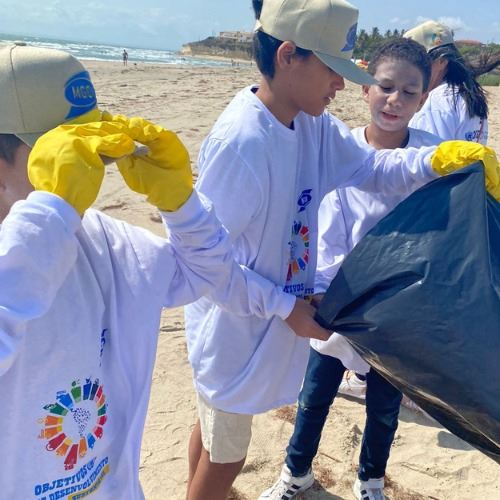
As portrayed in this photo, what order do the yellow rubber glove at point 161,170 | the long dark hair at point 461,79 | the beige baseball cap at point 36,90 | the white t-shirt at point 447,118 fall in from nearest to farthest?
the beige baseball cap at point 36,90, the yellow rubber glove at point 161,170, the long dark hair at point 461,79, the white t-shirt at point 447,118

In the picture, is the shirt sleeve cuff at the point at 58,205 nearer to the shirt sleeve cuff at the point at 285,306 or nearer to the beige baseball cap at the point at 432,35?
the shirt sleeve cuff at the point at 285,306

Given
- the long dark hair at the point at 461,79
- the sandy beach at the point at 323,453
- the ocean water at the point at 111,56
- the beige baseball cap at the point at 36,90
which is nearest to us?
the beige baseball cap at the point at 36,90

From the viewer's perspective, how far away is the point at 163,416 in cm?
273

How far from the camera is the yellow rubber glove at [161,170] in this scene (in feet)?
3.93

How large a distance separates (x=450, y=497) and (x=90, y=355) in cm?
188

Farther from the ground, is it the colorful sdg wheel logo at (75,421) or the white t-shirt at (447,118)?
the white t-shirt at (447,118)

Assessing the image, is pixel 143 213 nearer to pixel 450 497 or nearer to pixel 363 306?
pixel 450 497

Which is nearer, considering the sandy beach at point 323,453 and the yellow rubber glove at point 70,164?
the yellow rubber glove at point 70,164

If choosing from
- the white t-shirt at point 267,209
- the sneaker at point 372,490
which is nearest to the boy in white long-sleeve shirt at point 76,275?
the white t-shirt at point 267,209

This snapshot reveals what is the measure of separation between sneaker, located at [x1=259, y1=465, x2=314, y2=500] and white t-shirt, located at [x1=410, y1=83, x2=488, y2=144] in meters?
1.80

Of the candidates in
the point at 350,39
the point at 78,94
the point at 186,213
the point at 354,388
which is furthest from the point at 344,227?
the point at 78,94

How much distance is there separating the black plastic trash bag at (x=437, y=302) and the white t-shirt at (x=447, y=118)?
61.4 inches

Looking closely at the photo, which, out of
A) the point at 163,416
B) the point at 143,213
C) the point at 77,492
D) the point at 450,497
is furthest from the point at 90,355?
the point at 143,213

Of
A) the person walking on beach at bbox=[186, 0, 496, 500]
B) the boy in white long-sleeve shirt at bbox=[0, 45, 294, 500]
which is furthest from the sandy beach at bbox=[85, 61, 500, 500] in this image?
the boy in white long-sleeve shirt at bbox=[0, 45, 294, 500]
